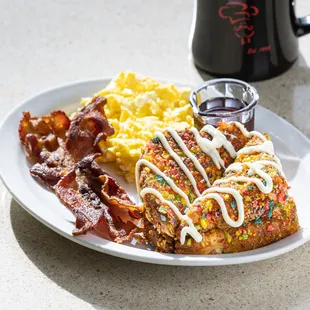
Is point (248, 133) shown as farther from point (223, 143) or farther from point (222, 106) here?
point (222, 106)

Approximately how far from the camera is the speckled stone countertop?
1.91 meters

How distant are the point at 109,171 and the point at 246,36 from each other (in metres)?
0.64

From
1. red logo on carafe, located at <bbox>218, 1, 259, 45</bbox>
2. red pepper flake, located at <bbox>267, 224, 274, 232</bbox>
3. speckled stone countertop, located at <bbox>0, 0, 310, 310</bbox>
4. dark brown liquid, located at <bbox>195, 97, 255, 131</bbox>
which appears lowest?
speckled stone countertop, located at <bbox>0, 0, 310, 310</bbox>

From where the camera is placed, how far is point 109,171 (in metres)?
2.28

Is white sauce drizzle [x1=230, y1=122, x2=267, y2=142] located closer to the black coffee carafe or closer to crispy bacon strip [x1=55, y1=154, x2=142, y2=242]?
crispy bacon strip [x1=55, y1=154, x2=142, y2=242]

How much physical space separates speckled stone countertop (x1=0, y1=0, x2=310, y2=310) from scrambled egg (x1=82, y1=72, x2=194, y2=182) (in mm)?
298

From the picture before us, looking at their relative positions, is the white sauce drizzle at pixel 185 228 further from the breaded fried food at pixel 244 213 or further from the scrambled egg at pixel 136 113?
the scrambled egg at pixel 136 113

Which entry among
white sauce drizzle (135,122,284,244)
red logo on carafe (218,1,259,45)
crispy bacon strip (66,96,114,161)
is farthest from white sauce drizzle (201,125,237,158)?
red logo on carafe (218,1,259,45)

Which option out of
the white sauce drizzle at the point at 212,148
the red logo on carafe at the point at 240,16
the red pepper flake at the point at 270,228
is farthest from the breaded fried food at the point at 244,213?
the red logo on carafe at the point at 240,16

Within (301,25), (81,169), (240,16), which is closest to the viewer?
(81,169)

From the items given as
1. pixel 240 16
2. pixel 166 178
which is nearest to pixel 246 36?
pixel 240 16

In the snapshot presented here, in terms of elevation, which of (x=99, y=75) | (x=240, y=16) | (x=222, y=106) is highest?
(x=240, y=16)

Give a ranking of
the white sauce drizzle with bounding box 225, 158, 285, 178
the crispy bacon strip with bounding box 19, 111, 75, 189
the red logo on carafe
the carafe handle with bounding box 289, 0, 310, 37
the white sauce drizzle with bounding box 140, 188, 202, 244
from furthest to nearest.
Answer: the carafe handle with bounding box 289, 0, 310, 37, the red logo on carafe, the crispy bacon strip with bounding box 19, 111, 75, 189, the white sauce drizzle with bounding box 225, 158, 285, 178, the white sauce drizzle with bounding box 140, 188, 202, 244

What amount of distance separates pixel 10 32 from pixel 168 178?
4.43 ft
